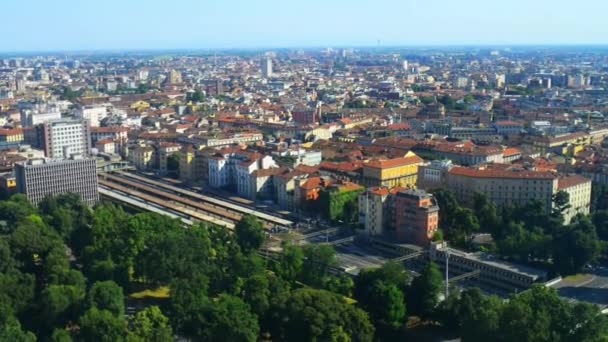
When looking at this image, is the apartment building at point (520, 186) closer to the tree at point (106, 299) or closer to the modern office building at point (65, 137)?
the tree at point (106, 299)

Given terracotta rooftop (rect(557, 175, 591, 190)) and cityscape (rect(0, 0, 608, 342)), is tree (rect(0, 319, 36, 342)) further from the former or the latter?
terracotta rooftop (rect(557, 175, 591, 190))

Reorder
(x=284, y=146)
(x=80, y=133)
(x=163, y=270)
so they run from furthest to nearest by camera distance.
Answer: (x=80, y=133) < (x=284, y=146) < (x=163, y=270)

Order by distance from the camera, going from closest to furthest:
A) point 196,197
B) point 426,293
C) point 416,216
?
point 426,293
point 416,216
point 196,197

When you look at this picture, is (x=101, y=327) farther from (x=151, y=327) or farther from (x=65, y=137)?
(x=65, y=137)

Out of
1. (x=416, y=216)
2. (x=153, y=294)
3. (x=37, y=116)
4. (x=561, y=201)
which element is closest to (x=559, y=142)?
(x=561, y=201)

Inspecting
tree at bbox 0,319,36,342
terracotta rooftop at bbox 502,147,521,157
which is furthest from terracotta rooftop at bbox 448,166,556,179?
tree at bbox 0,319,36,342

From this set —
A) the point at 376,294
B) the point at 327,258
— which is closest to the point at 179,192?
the point at 327,258

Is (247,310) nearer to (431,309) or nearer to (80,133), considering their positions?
(431,309)
